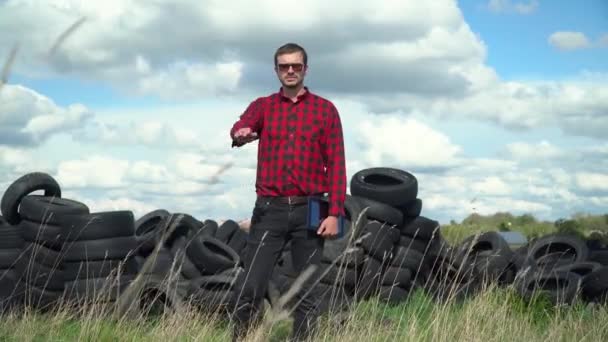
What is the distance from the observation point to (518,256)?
10250mm

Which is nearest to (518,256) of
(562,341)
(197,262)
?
(562,341)

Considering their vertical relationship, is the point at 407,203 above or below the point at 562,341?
above

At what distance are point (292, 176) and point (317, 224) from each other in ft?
1.26

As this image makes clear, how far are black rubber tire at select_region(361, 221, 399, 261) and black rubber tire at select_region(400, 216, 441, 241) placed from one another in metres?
0.45

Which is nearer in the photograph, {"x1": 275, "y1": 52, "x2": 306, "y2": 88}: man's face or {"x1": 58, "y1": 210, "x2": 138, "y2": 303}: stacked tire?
{"x1": 275, "y1": 52, "x2": 306, "y2": 88}: man's face

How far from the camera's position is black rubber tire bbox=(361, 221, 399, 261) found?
9.02 meters

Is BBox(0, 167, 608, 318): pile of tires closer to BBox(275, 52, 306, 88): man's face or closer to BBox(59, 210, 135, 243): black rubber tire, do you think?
BBox(59, 210, 135, 243): black rubber tire

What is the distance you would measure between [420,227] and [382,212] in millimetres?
663

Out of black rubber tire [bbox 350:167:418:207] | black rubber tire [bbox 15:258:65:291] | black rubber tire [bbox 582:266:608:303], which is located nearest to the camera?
black rubber tire [bbox 15:258:65:291]

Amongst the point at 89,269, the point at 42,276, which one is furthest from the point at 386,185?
the point at 42,276

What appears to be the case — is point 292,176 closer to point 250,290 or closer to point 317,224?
point 317,224

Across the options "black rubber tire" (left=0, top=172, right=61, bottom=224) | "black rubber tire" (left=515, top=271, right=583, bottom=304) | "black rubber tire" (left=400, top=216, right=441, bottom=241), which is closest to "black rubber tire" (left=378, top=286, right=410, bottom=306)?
"black rubber tire" (left=400, top=216, right=441, bottom=241)

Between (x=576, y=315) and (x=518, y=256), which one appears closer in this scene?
(x=576, y=315)

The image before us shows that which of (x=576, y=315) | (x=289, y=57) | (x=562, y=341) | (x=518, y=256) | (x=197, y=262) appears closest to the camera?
(x=289, y=57)
